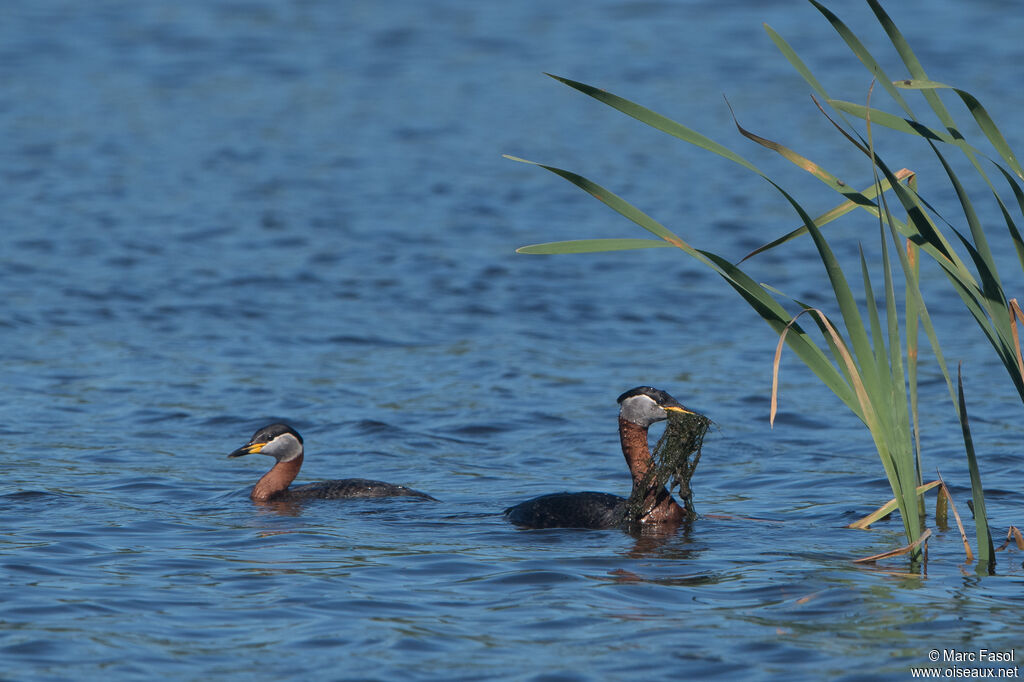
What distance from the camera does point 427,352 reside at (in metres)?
13.0

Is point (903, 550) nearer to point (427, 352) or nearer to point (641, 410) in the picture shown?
point (641, 410)

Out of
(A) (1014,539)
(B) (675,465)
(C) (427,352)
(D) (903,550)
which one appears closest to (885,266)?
(D) (903,550)

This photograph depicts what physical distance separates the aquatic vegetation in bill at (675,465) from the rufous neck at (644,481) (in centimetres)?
1

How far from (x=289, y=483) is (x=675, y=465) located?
275 centimetres

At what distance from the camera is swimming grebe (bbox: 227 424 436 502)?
28.3 feet

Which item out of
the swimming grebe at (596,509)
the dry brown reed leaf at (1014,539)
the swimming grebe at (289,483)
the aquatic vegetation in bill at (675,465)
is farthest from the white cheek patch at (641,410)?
the dry brown reed leaf at (1014,539)

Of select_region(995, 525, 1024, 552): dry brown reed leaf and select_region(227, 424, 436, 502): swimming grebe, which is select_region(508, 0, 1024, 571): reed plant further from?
select_region(227, 424, 436, 502): swimming grebe

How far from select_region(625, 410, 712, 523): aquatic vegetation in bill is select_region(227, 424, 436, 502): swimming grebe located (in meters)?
1.45

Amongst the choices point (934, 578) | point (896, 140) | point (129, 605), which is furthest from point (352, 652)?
point (896, 140)

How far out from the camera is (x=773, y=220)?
17.8 meters

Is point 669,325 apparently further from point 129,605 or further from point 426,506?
point 129,605

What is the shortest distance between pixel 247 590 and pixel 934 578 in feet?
10.6

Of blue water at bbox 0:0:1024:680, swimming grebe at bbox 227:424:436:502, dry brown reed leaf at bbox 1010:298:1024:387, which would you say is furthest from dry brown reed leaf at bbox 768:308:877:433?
Answer: swimming grebe at bbox 227:424:436:502

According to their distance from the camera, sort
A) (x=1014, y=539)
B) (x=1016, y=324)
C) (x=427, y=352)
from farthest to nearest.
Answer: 1. (x=427, y=352)
2. (x=1014, y=539)
3. (x=1016, y=324)
